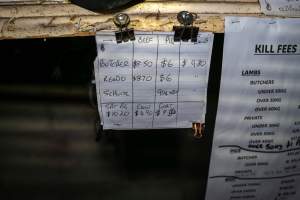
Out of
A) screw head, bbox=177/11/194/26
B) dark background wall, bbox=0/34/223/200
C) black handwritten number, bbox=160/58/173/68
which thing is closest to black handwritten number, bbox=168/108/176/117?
black handwritten number, bbox=160/58/173/68

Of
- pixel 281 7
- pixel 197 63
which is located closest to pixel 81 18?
pixel 197 63

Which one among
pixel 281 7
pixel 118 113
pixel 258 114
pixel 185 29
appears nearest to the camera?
pixel 185 29

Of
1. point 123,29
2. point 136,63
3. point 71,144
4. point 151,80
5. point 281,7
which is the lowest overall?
point 71,144

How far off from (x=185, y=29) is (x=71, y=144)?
2.23 m

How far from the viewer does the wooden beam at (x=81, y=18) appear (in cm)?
198

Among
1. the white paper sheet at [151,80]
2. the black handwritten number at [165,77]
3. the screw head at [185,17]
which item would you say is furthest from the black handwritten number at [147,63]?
the screw head at [185,17]

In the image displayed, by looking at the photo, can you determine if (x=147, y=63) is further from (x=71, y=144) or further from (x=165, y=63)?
(x=71, y=144)

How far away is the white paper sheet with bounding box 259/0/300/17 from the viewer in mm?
→ 2195

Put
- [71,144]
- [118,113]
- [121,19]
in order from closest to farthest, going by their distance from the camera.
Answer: [121,19]
[118,113]
[71,144]

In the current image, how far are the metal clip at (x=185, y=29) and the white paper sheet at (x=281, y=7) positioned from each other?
1.87 feet

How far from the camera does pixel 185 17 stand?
2.02 meters

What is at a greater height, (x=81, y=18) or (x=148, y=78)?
(x=81, y=18)

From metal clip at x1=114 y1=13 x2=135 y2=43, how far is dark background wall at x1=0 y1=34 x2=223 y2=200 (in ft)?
3.29

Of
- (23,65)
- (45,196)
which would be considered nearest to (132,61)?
(23,65)
